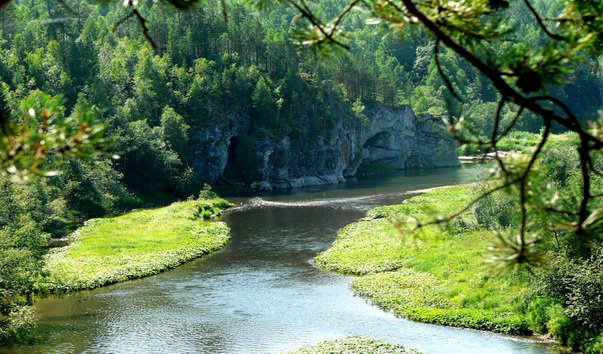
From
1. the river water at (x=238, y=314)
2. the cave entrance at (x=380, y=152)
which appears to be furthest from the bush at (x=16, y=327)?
the cave entrance at (x=380, y=152)

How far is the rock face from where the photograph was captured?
10188 centimetres

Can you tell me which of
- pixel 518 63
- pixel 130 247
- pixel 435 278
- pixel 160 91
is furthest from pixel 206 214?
pixel 518 63

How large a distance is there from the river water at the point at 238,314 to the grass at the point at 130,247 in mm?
1487

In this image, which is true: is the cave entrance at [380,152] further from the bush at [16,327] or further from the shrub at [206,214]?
the bush at [16,327]

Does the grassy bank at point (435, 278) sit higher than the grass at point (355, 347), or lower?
higher

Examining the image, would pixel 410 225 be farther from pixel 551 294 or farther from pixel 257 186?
pixel 257 186

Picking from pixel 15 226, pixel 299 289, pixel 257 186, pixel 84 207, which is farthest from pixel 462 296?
pixel 257 186

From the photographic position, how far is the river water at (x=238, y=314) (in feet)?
103

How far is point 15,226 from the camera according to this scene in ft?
146

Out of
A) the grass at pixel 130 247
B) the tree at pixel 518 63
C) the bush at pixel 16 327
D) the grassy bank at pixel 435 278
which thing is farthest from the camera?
the grass at pixel 130 247

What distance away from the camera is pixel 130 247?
54188 mm

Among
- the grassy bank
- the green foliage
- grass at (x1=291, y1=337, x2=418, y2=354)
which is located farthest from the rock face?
the green foliage

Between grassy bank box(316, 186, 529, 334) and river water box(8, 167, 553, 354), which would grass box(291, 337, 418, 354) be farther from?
grassy bank box(316, 186, 529, 334)

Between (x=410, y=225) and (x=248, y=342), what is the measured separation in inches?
1037
